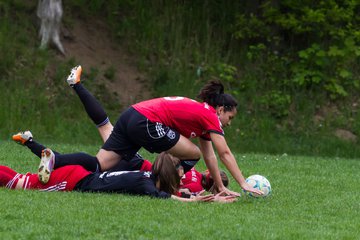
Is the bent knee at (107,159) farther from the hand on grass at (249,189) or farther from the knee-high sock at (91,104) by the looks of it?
the hand on grass at (249,189)

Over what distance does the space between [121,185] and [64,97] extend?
33.6 feet

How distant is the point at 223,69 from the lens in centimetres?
2067

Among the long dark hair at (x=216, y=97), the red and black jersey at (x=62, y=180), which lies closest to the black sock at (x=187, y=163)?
the long dark hair at (x=216, y=97)

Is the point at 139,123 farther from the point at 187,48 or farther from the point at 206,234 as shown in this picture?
the point at 187,48

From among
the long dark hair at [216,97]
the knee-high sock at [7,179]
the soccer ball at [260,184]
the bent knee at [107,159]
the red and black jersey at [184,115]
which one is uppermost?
the long dark hair at [216,97]

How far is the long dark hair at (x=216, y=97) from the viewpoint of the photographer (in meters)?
9.52

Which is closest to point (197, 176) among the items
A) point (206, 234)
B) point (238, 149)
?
point (206, 234)

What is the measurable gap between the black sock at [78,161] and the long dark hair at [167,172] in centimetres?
74

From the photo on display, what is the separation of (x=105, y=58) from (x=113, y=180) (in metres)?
11.4

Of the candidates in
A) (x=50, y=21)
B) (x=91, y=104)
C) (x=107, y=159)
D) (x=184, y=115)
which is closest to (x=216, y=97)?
(x=184, y=115)

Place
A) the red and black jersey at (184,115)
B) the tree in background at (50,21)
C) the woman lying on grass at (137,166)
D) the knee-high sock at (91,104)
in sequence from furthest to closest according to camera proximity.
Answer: the tree in background at (50,21)
the knee-high sock at (91,104)
the woman lying on grass at (137,166)
the red and black jersey at (184,115)

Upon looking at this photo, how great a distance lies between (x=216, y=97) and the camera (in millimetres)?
9562

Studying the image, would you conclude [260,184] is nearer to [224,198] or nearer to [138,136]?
[224,198]

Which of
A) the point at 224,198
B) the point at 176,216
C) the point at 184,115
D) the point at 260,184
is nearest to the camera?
the point at 176,216
